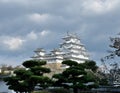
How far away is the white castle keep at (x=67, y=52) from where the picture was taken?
287 ft

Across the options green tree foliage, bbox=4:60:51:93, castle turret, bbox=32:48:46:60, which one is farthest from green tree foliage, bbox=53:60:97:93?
castle turret, bbox=32:48:46:60

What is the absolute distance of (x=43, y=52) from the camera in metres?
91.6

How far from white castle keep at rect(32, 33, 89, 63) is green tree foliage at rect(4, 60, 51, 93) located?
50541 mm

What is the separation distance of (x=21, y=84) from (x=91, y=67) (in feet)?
22.1

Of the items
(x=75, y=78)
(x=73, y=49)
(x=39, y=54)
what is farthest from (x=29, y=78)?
(x=39, y=54)

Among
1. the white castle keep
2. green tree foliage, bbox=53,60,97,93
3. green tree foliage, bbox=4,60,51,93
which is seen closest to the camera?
green tree foliage, bbox=53,60,97,93

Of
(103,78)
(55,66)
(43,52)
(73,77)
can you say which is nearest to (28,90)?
(73,77)

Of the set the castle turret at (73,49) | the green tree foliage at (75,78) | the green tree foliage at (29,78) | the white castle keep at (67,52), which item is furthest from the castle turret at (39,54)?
the green tree foliage at (75,78)

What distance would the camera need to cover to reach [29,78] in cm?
3459

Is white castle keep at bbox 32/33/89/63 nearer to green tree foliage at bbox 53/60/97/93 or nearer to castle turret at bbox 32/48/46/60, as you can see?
castle turret at bbox 32/48/46/60

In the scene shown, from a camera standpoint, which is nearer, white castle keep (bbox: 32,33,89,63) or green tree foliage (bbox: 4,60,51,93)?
green tree foliage (bbox: 4,60,51,93)

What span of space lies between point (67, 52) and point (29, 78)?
56170mm

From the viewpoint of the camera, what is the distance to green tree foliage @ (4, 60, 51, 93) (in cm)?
3416

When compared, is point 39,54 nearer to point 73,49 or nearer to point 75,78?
point 73,49
